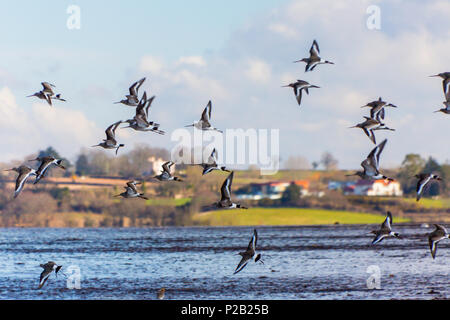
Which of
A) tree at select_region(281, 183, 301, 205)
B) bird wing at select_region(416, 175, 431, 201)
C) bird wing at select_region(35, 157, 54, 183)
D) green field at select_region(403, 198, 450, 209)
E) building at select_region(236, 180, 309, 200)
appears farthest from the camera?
building at select_region(236, 180, 309, 200)

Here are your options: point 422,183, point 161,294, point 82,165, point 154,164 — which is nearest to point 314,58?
point 422,183

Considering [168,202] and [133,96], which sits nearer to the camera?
[133,96]

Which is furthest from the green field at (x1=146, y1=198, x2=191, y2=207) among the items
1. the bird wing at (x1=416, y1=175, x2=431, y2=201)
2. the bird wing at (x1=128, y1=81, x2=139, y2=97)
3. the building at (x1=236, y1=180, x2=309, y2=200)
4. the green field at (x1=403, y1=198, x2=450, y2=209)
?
the bird wing at (x1=416, y1=175, x2=431, y2=201)

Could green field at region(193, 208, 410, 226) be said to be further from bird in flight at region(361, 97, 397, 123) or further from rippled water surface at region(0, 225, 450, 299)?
bird in flight at region(361, 97, 397, 123)

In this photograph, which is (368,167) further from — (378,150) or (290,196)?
(290,196)

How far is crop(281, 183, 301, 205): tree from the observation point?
598ft

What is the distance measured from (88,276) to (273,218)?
12289 centimetres

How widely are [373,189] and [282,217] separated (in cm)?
2333

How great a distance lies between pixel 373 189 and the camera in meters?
187

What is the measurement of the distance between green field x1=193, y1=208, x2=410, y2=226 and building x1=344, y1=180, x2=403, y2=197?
9.70 metres

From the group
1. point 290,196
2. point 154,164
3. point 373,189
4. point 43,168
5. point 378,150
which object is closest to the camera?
point 43,168

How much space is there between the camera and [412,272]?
5156 cm
